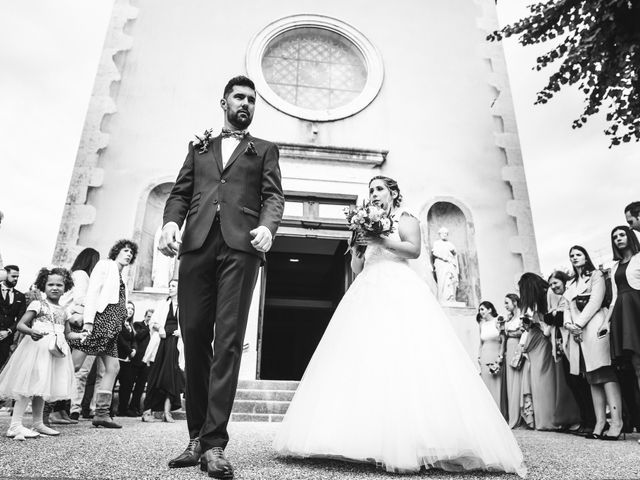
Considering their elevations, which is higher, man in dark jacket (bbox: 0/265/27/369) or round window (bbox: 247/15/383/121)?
round window (bbox: 247/15/383/121)

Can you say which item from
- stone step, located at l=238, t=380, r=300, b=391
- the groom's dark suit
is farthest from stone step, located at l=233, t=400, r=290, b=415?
the groom's dark suit

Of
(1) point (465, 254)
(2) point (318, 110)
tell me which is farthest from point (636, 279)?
(2) point (318, 110)

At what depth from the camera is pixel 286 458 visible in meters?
2.75

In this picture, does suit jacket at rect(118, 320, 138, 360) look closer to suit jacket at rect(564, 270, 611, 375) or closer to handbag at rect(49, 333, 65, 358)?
handbag at rect(49, 333, 65, 358)

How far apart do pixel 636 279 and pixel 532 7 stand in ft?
16.9

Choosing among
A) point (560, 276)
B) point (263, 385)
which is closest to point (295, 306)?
point (263, 385)

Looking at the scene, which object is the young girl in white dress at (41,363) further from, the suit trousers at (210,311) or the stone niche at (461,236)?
the stone niche at (461,236)

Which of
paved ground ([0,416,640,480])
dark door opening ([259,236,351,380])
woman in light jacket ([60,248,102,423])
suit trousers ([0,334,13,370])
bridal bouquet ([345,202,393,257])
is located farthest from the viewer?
dark door opening ([259,236,351,380])

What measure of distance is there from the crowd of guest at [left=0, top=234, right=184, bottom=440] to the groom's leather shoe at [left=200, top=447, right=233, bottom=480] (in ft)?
6.93

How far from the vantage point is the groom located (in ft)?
7.80

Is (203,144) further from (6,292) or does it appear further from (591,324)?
(6,292)

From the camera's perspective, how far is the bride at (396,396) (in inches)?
92.8

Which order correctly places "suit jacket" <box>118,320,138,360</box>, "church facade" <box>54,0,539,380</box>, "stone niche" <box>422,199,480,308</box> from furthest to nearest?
"stone niche" <box>422,199,480,308</box> < "church facade" <box>54,0,539,380</box> < "suit jacket" <box>118,320,138,360</box>

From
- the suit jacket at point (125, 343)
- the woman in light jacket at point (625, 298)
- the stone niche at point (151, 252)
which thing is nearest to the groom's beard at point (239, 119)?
the suit jacket at point (125, 343)
